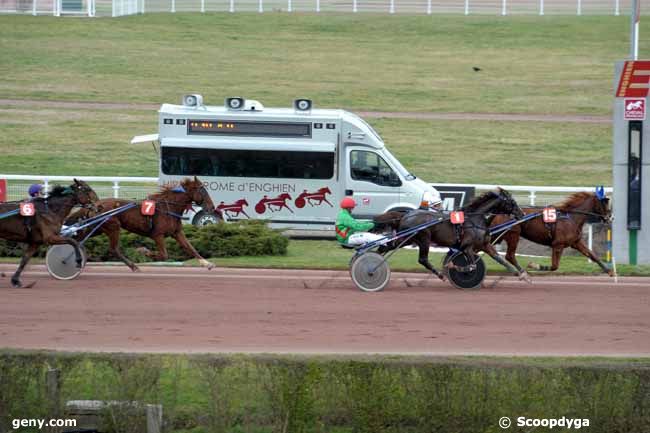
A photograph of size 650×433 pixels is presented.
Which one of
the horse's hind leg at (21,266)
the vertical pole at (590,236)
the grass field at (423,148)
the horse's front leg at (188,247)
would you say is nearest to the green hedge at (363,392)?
the horse's hind leg at (21,266)

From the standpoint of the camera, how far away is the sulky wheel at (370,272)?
46.4 ft

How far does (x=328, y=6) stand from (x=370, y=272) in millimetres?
36482

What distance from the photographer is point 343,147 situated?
20.1 metres

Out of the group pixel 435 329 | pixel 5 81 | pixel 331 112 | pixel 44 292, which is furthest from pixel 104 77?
pixel 435 329

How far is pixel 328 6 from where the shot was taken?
162 feet

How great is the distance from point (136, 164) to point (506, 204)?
48.7 feet

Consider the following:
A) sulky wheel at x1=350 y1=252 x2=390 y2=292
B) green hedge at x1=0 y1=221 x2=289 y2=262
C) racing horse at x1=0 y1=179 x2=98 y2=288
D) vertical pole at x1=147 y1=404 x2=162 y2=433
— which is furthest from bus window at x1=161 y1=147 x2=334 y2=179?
vertical pole at x1=147 y1=404 x2=162 y2=433

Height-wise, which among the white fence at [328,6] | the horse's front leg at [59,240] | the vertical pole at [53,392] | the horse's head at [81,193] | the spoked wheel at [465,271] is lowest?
the vertical pole at [53,392]

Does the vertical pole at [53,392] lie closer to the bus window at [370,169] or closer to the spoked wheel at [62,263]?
the spoked wheel at [62,263]

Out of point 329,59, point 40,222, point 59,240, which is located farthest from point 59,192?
point 329,59

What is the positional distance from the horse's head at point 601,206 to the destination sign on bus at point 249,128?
6.21 metres

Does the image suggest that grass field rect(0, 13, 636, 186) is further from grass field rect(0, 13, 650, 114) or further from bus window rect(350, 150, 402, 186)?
bus window rect(350, 150, 402, 186)

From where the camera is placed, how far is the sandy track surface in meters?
33.2

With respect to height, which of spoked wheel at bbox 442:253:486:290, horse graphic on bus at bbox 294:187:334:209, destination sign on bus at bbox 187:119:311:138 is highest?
destination sign on bus at bbox 187:119:311:138
